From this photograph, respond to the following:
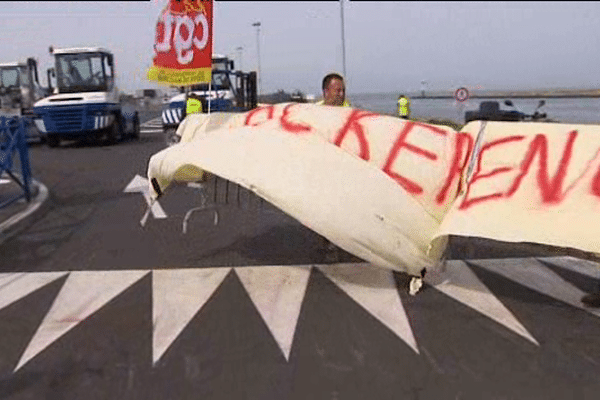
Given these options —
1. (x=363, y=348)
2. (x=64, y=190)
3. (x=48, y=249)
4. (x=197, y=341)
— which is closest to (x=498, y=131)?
(x=363, y=348)

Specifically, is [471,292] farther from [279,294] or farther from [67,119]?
[67,119]

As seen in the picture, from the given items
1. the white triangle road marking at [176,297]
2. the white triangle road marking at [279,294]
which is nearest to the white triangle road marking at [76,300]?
the white triangle road marking at [176,297]

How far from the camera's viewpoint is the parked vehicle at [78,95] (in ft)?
66.0

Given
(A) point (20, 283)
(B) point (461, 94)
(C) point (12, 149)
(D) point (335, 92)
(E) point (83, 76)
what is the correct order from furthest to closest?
(B) point (461, 94) < (E) point (83, 76) < (C) point (12, 149) < (D) point (335, 92) < (A) point (20, 283)

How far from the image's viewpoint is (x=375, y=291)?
17.6ft

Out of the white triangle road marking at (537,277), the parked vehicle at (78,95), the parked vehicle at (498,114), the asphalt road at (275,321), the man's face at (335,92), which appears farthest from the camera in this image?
the parked vehicle at (498,114)

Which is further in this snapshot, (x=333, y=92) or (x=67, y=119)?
(x=67, y=119)

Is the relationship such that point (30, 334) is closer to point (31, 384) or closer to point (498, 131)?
point (31, 384)

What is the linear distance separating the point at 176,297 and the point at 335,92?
2.71 metres

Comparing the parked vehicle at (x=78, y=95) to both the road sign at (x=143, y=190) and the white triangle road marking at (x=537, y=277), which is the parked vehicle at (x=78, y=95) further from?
the white triangle road marking at (x=537, y=277)

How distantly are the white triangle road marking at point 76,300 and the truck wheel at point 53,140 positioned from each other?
16.6 metres

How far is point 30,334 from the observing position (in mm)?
4574

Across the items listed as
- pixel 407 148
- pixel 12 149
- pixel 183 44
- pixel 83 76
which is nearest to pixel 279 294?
pixel 407 148

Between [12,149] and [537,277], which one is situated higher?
[12,149]
